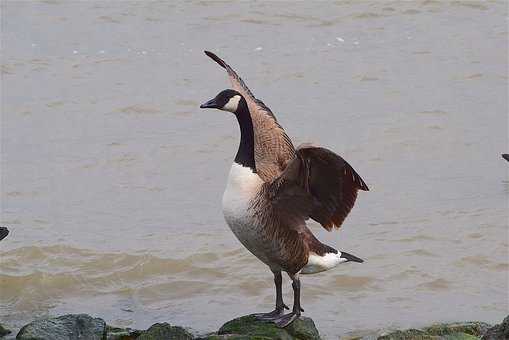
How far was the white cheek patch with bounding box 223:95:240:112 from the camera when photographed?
695cm

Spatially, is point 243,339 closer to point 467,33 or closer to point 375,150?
point 375,150

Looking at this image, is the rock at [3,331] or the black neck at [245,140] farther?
the rock at [3,331]

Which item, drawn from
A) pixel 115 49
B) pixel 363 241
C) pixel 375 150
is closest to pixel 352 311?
pixel 363 241

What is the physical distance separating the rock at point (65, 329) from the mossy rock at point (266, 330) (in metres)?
0.88

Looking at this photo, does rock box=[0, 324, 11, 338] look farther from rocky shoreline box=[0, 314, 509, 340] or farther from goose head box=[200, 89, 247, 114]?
goose head box=[200, 89, 247, 114]

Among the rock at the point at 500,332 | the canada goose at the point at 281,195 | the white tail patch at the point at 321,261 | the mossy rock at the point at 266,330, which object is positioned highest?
the canada goose at the point at 281,195

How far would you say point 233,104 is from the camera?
696 centimetres

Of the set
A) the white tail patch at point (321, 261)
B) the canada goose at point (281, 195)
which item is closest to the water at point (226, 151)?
the white tail patch at point (321, 261)

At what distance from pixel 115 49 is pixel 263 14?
304cm

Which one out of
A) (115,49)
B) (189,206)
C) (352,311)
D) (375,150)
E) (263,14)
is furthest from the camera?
(263,14)

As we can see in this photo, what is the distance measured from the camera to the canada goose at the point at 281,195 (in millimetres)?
6777

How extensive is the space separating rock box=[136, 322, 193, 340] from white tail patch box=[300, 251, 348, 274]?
1108mm

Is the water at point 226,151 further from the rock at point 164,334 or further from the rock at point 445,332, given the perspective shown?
the rock at point 164,334

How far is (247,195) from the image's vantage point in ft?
22.3
